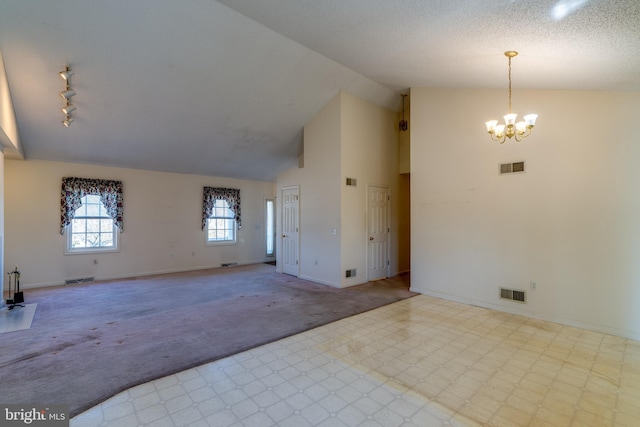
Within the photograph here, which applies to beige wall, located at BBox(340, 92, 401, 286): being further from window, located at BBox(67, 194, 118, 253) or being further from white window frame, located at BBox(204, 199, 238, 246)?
window, located at BBox(67, 194, 118, 253)

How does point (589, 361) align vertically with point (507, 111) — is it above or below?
below

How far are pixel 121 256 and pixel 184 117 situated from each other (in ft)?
12.0

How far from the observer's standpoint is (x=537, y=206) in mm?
4051

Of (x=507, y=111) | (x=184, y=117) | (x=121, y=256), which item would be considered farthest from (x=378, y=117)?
(x=121, y=256)

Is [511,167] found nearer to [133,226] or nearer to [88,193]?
[133,226]

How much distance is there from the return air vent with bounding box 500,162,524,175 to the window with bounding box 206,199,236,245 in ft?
21.7

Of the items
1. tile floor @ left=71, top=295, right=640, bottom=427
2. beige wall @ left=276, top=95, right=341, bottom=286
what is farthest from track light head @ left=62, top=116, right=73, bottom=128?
tile floor @ left=71, top=295, right=640, bottom=427

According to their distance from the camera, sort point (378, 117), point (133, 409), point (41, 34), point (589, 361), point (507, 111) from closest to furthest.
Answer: point (133, 409), point (589, 361), point (41, 34), point (507, 111), point (378, 117)

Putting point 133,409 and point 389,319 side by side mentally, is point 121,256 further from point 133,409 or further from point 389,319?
point 389,319

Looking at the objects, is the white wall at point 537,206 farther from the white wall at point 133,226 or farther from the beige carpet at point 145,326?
the white wall at point 133,226

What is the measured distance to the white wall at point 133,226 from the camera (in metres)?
5.69

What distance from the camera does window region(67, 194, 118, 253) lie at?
245 inches

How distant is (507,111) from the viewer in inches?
169

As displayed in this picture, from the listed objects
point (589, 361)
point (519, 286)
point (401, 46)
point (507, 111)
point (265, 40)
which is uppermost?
point (265, 40)
